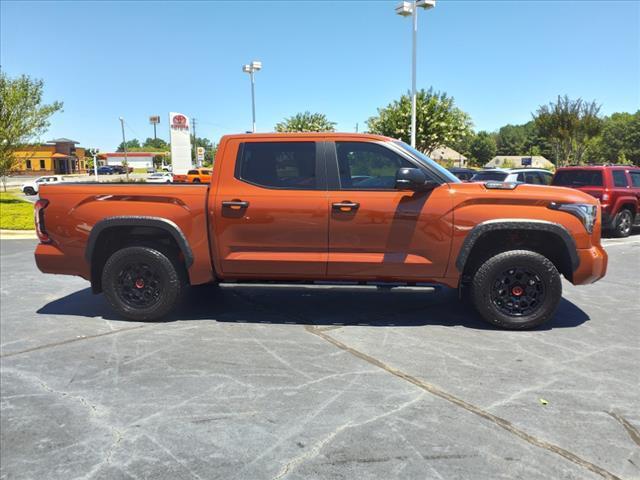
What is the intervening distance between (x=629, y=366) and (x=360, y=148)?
9.96 feet

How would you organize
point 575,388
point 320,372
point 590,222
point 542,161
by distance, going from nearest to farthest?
point 575,388
point 320,372
point 590,222
point 542,161

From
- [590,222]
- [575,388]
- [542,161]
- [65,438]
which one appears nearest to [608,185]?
[590,222]

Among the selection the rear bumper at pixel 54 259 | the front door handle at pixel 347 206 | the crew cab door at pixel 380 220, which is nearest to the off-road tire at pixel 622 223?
the crew cab door at pixel 380 220

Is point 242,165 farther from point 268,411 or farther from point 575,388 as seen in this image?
point 575,388

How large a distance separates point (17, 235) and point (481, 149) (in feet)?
416

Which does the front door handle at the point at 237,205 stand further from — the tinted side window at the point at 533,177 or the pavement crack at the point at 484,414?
the tinted side window at the point at 533,177

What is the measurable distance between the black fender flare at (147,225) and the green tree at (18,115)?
16.2 meters

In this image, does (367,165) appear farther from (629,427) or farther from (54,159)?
(54,159)


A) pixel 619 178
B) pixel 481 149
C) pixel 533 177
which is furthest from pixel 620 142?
pixel 619 178

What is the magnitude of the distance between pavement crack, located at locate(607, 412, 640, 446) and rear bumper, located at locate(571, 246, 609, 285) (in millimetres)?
1822

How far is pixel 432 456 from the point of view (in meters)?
2.74

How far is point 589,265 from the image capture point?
15.4 ft

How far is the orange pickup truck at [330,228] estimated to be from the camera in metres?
4.69

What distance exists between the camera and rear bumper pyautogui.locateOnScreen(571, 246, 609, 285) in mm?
4695
